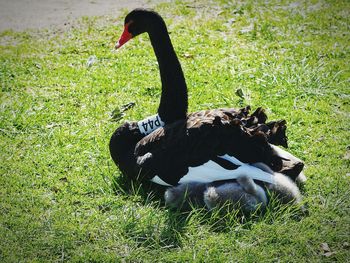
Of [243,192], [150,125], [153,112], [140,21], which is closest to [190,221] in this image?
[243,192]

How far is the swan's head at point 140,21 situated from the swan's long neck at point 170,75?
5cm

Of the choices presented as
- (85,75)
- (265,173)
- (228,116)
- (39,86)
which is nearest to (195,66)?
(85,75)

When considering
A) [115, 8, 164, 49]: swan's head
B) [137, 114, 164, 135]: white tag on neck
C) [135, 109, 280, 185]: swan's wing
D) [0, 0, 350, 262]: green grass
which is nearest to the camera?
[0, 0, 350, 262]: green grass

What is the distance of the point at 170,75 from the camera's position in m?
4.57

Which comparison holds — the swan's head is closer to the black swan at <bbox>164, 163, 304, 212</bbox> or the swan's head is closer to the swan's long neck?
the swan's long neck

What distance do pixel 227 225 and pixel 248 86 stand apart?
2375 millimetres

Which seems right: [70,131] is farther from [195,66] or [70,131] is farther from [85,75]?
[195,66]

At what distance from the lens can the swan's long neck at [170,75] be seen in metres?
4.56

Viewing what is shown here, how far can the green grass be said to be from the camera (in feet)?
13.2

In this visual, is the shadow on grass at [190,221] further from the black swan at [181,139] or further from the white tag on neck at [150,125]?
the white tag on neck at [150,125]

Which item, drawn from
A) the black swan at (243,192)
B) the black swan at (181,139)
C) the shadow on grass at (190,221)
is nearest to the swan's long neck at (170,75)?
the black swan at (181,139)

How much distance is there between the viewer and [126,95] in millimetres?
6070

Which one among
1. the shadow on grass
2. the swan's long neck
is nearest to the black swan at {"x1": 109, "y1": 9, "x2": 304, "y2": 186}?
the swan's long neck

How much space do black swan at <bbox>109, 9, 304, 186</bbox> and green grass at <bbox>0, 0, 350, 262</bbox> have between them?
0.29 m
